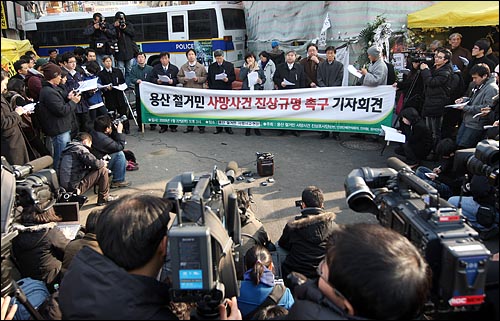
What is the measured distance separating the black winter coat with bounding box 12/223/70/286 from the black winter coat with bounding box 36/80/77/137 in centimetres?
308

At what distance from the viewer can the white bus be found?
14812 mm

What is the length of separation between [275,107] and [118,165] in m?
3.35

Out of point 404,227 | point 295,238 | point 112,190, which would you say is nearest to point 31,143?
point 112,190

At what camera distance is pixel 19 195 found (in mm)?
2709

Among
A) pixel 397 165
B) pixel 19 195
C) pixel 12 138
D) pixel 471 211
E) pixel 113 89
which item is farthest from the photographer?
pixel 113 89

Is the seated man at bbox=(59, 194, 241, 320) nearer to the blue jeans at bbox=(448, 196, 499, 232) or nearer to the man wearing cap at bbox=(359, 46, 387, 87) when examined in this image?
the blue jeans at bbox=(448, 196, 499, 232)

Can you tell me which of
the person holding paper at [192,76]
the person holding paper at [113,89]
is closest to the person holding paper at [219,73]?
the person holding paper at [192,76]

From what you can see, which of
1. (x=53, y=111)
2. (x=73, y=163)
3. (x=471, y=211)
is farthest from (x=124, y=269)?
(x=53, y=111)

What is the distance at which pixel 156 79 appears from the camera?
30.7ft

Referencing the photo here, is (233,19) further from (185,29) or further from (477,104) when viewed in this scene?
(477,104)

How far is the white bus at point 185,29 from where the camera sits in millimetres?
14812

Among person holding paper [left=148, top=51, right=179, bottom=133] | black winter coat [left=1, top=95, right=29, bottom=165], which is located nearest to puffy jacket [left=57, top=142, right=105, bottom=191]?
black winter coat [left=1, top=95, right=29, bottom=165]

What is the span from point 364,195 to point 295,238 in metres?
1.45

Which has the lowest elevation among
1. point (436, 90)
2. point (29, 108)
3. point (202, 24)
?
point (29, 108)
